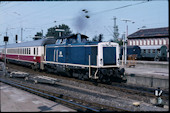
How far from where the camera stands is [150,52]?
41.5m

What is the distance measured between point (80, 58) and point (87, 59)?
87 cm

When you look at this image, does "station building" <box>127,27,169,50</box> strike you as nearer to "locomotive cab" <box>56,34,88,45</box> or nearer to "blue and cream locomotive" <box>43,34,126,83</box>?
"locomotive cab" <box>56,34,88,45</box>

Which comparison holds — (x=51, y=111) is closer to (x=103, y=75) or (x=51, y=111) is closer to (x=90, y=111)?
(x=90, y=111)

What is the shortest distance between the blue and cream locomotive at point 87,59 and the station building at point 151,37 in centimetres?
4181

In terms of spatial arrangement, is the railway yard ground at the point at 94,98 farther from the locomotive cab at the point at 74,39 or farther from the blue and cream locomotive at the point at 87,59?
the locomotive cab at the point at 74,39

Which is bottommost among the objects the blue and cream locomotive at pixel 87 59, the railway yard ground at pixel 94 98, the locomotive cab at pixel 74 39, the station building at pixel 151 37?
the railway yard ground at pixel 94 98

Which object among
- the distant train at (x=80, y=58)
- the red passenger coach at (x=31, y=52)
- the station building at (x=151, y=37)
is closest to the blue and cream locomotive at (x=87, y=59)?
the distant train at (x=80, y=58)

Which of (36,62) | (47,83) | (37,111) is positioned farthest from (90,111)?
(36,62)

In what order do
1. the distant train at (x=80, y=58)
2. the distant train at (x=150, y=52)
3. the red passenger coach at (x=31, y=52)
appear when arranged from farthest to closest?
1. the distant train at (x=150, y=52)
2. the red passenger coach at (x=31, y=52)
3. the distant train at (x=80, y=58)

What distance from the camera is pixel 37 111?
23.4 feet

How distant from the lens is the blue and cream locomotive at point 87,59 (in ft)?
45.8

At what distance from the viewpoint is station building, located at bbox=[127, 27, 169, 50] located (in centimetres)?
5363

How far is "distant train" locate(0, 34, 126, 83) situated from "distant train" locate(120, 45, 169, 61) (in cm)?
2416

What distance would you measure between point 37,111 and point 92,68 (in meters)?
7.63
